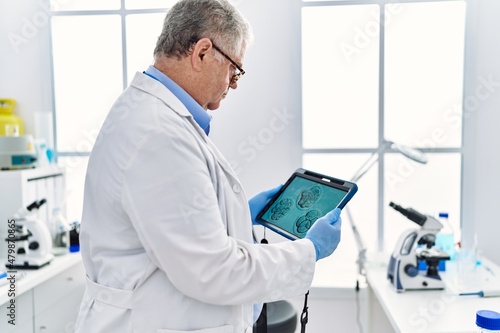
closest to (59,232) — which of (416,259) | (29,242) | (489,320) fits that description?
(29,242)

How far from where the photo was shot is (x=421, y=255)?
1848 mm

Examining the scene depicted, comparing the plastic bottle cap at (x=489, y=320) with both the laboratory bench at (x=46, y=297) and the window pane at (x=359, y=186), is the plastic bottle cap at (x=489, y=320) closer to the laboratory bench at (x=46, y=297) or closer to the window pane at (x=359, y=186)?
the window pane at (x=359, y=186)

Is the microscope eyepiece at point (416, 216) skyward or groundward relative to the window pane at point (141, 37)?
groundward

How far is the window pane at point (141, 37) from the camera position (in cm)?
250

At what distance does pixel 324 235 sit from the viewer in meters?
1.19

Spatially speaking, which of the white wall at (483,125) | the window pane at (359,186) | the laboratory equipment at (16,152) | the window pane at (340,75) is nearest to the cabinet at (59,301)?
the laboratory equipment at (16,152)

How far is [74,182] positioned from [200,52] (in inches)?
72.2

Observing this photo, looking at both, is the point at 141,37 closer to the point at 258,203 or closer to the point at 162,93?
the point at 258,203

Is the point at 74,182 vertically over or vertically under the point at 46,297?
over

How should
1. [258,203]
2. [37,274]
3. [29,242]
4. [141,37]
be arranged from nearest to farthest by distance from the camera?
[258,203] → [37,274] → [29,242] → [141,37]

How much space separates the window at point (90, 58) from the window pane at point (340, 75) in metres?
0.83

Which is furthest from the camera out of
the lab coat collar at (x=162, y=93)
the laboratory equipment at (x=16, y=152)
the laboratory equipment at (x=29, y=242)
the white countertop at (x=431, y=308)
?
the laboratory equipment at (x=16, y=152)

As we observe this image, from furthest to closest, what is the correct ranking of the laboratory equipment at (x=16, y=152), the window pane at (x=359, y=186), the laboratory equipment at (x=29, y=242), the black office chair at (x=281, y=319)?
the window pane at (x=359, y=186)
the laboratory equipment at (x=16, y=152)
the laboratory equipment at (x=29, y=242)
the black office chair at (x=281, y=319)

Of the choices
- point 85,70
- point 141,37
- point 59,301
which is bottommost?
point 59,301
